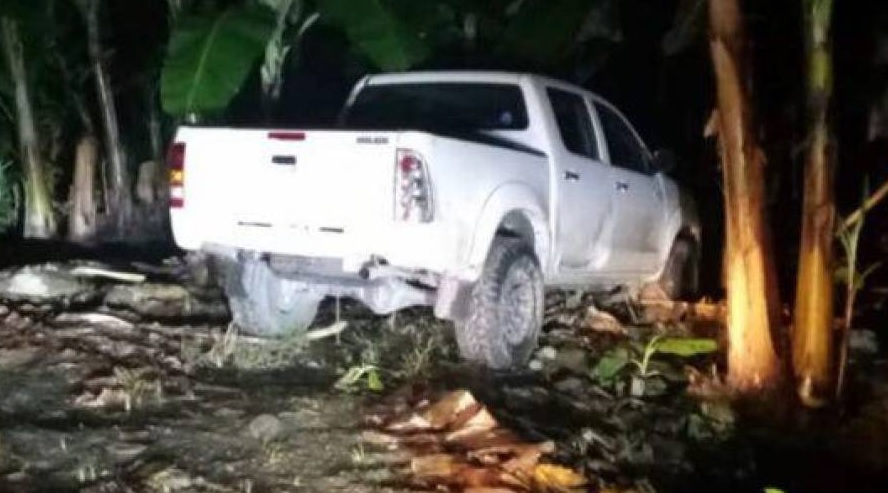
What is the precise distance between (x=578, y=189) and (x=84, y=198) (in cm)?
750

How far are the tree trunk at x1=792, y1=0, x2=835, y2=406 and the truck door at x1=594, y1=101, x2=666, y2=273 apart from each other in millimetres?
1718

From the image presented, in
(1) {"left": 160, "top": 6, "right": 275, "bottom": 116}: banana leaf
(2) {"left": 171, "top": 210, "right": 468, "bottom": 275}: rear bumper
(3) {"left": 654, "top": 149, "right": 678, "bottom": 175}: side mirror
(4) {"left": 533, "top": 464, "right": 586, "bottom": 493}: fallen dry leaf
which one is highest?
(1) {"left": 160, "top": 6, "right": 275, "bottom": 116}: banana leaf

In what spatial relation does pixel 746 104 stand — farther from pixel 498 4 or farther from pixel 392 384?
pixel 498 4

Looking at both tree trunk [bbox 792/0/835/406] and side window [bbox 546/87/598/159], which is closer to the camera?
tree trunk [bbox 792/0/835/406]

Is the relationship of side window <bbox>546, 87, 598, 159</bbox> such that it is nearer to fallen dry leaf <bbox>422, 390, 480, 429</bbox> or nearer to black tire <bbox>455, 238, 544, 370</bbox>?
black tire <bbox>455, 238, 544, 370</bbox>

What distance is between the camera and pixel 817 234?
7207 millimetres

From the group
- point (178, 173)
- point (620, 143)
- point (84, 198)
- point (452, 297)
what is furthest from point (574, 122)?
point (84, 198)

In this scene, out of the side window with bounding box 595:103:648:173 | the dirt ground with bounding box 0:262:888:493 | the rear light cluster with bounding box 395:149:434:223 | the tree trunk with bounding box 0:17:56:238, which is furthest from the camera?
the tree trunk with bounding box 0:17:56:238

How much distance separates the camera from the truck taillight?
7082mm

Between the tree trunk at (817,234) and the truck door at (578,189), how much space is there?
1523 millimetres

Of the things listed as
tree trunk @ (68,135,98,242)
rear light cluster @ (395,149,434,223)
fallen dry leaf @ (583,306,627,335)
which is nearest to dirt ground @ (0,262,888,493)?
fallen dry leaf @ (583,306,627,335)

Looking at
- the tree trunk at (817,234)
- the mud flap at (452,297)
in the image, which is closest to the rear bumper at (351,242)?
the mud flap at (452,297)

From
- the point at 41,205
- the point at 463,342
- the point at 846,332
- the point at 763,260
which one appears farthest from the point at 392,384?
the point at 41,205

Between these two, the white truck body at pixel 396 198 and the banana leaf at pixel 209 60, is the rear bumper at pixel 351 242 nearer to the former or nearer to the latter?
the white truck body at pixel 396 198
